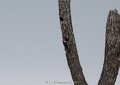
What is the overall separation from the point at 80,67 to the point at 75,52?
449mm

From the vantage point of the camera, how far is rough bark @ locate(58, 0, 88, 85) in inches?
387

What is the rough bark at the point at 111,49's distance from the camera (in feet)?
32.1

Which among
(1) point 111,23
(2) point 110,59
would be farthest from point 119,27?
(2) point 110,59

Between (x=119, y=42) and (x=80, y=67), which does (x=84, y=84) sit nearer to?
(x=80, y=67)

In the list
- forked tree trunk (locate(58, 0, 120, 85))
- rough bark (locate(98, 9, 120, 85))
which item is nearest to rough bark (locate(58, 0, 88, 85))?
forked tree trunk (locate(58, 0, 120, 85))

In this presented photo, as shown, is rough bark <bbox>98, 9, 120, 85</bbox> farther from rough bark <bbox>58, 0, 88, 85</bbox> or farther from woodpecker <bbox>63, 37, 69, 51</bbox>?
woodpecker <bbox>63, 37, 69, 51</bbox>

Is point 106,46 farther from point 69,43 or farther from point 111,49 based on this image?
point 69,43

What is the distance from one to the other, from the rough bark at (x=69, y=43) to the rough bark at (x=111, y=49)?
0.66 metres

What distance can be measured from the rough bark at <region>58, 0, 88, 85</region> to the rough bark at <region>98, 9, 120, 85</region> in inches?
26.1

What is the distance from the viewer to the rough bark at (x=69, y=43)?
9.82 metres

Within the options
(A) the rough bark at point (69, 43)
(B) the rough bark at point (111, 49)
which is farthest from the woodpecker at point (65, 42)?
(B) the rough bark at point (111, 49)

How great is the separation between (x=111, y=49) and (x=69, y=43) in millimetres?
1164

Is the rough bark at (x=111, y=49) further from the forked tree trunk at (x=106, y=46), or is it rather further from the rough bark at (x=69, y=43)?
the rough bark at (x=69, y=43)

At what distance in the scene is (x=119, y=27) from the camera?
9.89m
